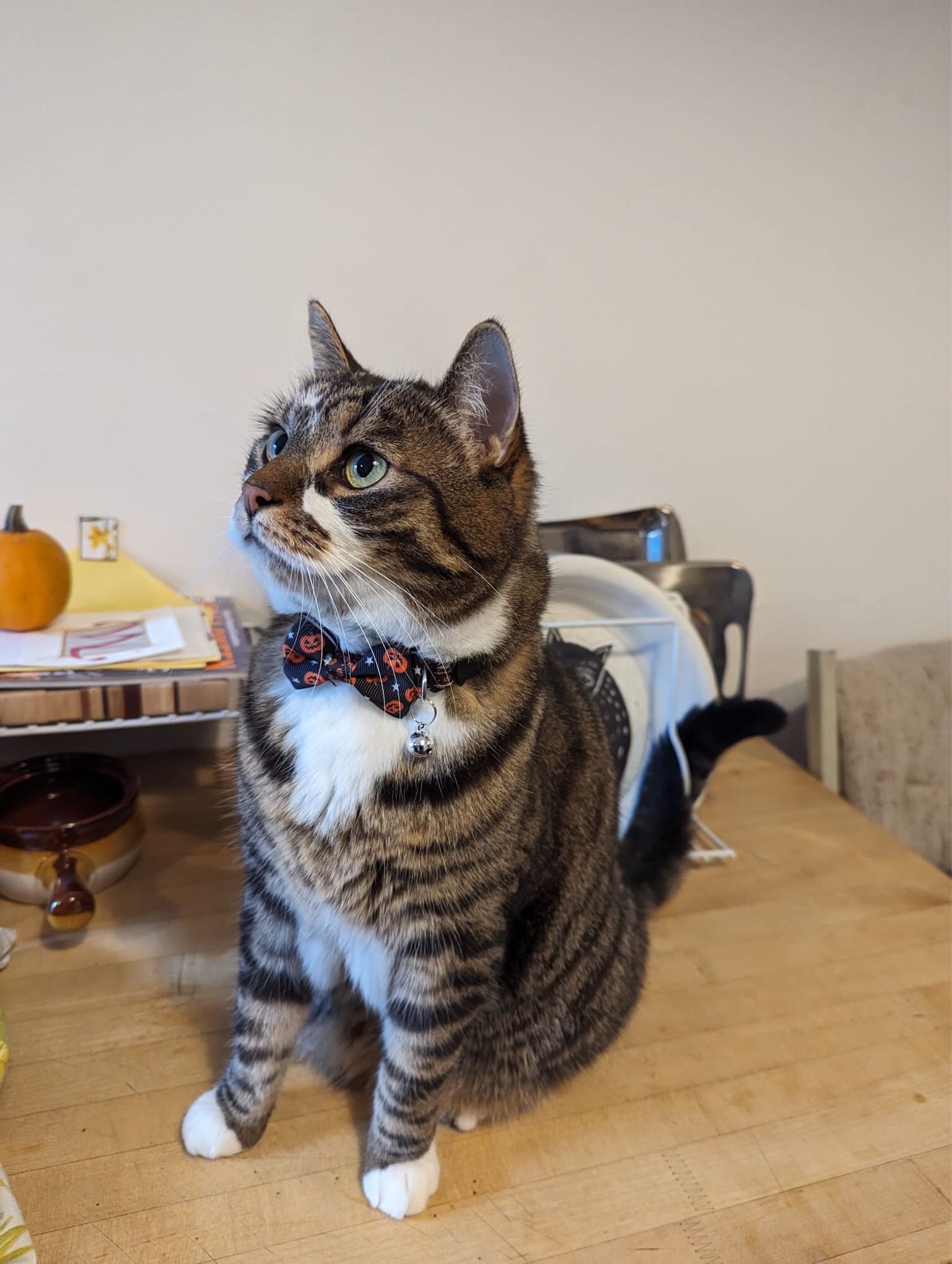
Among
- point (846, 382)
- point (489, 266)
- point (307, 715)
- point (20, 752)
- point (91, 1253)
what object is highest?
point (489, 266)

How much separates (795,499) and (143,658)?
1.19 m

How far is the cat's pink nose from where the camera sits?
579 millimetres

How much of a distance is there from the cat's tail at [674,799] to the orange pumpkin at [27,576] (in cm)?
83

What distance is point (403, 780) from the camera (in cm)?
64

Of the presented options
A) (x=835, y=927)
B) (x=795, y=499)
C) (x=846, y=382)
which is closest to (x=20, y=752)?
(x=835, y=927)

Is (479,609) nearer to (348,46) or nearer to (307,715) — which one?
(307,715)

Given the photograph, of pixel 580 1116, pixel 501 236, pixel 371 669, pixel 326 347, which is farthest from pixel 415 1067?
pixel 501 236

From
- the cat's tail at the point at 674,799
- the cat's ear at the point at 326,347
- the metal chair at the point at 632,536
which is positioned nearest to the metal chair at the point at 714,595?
the metal chair at the point at 632,536

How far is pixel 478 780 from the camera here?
2.17 feet

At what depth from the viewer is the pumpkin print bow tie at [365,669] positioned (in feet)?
2.03

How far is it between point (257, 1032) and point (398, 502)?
496mm

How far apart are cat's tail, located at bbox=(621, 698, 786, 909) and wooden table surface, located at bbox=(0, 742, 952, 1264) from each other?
0.07 meters

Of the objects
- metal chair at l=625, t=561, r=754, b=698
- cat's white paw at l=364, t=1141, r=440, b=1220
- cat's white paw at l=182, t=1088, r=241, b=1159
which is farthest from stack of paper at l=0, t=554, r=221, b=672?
metal chair at l=625, t=561, r=754, b=698

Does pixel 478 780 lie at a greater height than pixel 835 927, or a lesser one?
greater
